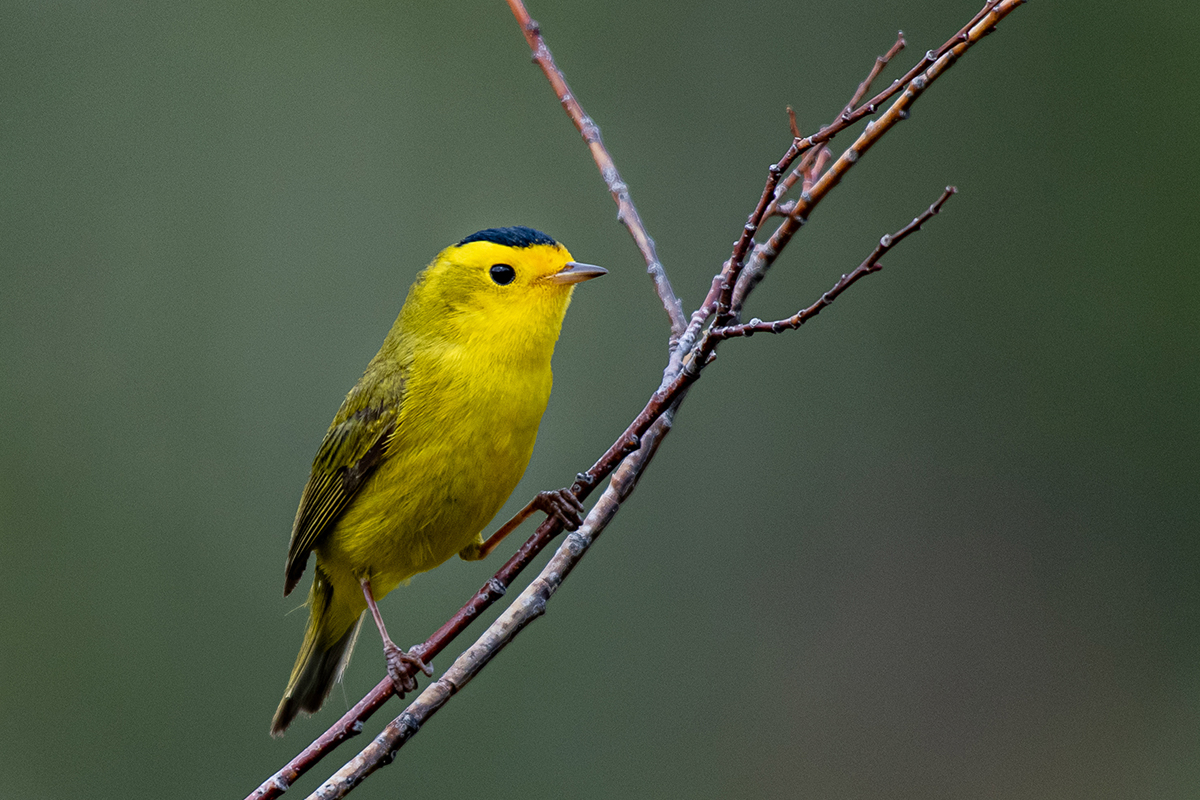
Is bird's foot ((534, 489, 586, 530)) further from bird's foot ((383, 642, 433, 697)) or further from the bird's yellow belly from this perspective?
bird's foot ((383, 642, 433, 697))

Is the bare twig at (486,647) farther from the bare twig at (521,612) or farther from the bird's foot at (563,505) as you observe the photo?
the bird's foot at (563,505)

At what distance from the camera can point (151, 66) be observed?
30.8 ft

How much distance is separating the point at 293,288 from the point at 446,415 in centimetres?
479

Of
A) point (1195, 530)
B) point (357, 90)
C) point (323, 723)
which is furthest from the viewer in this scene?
point (357, 90)

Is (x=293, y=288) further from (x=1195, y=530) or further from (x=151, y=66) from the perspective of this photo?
(x=1195, y=530)

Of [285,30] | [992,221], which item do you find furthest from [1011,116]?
[285,30]

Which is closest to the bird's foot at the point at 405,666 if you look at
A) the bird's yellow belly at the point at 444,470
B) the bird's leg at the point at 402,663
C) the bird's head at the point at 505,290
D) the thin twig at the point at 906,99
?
the bird's leg at the point at 402,663

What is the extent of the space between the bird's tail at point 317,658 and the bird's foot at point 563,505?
4.11 feet

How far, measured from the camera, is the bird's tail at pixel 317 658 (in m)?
4.49

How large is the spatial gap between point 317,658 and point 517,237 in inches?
Answer: 71.0

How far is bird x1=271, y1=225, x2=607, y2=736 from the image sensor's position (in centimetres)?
385

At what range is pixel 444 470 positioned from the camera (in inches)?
153

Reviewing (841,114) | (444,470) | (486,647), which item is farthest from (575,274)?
(486,647)

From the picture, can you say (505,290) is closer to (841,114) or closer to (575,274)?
(575,274)
